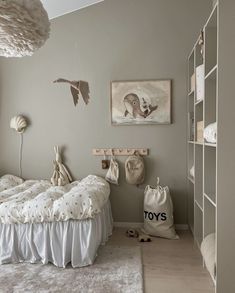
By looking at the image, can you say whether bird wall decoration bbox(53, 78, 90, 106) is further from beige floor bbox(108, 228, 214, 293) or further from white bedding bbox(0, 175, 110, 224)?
beige floor bbox(108, 228, 214, 293)

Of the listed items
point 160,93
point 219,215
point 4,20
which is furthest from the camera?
point 160,93

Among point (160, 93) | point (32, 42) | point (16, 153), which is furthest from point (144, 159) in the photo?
point (32, 42)

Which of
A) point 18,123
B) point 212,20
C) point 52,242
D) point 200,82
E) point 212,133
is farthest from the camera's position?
point 18,123

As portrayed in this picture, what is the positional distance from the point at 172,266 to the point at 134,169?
125 centimetres

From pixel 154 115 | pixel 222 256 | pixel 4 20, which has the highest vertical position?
pixel 4 20

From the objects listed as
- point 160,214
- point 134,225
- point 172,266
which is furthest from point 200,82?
point 134,225

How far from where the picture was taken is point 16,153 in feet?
12.3

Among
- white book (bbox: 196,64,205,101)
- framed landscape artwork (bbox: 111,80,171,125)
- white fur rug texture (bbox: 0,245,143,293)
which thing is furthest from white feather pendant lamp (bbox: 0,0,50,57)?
framed landscape artwork (bbox: 111,80,171,125)

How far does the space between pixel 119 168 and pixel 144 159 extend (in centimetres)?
34

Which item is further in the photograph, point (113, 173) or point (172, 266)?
point (113, 173)

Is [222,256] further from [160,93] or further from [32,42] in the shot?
[160,93]

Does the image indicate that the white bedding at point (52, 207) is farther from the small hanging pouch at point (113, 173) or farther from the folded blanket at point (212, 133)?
the folded blanket at point (212, 133)

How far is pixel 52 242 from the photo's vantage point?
7.91 ft

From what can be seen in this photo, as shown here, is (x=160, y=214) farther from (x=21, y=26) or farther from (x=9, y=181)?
(x=21, y=26)
